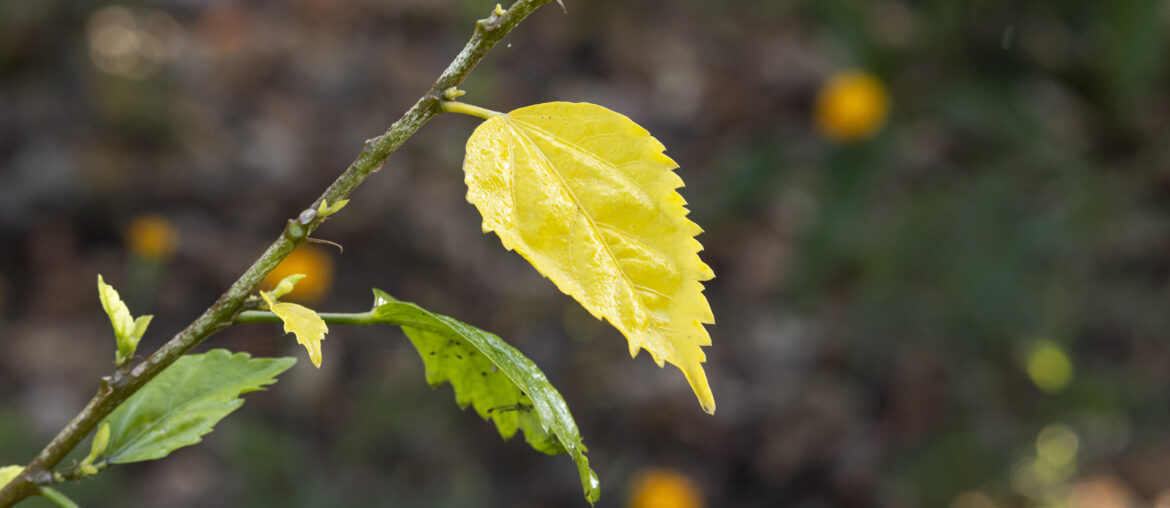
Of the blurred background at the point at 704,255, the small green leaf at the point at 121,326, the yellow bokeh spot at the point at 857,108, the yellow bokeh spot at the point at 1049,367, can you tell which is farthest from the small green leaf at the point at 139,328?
the yellow bokeh spot at the point at 1049,367

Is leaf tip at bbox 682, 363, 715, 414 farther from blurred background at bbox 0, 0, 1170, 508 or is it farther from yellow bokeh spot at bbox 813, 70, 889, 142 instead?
yellow bokeh spot at bbox 813, 70, 889, 142

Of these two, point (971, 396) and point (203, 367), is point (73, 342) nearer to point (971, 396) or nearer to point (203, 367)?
point (203, 367)

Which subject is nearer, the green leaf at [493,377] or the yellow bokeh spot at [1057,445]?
the green leaf at [493,377]

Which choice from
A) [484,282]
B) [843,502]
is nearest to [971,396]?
[843,502]

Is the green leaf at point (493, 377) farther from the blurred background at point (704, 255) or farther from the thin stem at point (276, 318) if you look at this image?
the blurred background at point (704, 255)

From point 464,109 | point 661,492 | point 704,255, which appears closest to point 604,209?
point 464,109
